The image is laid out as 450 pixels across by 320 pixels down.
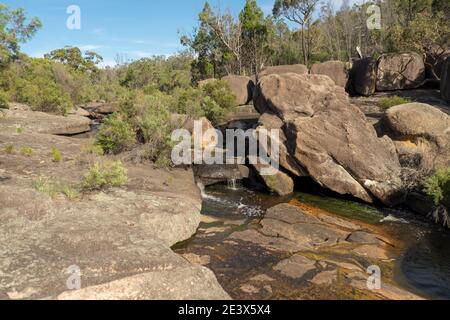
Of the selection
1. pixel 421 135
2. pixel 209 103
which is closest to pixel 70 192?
pixel 421 135

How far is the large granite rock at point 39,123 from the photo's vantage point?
19619 millimetres

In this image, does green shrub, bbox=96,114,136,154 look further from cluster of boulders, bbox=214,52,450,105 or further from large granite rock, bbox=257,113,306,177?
cluster of boulders, bbox=214,52,450,105

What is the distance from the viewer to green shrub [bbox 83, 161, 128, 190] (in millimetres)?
9906

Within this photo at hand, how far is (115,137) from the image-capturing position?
1559 cm

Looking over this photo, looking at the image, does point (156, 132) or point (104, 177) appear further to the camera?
point (156, 132)

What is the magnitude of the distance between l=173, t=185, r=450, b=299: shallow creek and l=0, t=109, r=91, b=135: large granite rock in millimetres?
11547

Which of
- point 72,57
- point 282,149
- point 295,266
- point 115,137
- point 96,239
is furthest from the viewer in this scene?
point 72,57

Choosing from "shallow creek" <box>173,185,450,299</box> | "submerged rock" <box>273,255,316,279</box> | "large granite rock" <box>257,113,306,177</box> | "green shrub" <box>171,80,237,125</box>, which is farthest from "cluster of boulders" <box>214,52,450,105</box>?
"submerged rock" <box>273,255,316,279</box>

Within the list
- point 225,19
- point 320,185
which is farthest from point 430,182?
point 225,19

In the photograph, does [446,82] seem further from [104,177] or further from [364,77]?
[104,177]

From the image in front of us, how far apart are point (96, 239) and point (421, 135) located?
12575mm

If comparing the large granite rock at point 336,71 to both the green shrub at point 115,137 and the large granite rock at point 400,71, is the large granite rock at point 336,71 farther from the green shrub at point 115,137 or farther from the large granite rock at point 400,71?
the green shrub at point 115,137

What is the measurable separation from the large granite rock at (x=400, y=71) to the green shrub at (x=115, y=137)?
890 inches

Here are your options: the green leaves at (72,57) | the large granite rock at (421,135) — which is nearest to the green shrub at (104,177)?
the large granite rock at (421,135)
